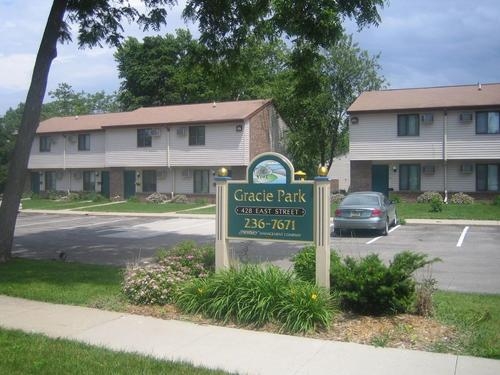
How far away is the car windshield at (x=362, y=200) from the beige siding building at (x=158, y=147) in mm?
15973

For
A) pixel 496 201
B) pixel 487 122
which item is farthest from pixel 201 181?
pixel 496 201

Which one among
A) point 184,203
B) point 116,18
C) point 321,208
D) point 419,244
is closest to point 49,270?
point 321,208

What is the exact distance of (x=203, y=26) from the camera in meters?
14.0

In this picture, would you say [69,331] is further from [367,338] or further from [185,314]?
[367,338]

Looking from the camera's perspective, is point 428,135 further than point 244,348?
Yes

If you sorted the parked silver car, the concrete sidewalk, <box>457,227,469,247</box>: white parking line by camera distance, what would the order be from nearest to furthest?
the concrete sidewalk < <box>457,227,469,247</box>: white parking line < the parked silver car

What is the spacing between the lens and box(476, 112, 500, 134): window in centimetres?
3108

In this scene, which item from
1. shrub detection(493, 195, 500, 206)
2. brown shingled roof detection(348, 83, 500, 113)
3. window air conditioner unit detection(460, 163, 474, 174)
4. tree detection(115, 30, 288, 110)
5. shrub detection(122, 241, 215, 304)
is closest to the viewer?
shrub detection(122, 241, 215, 304)

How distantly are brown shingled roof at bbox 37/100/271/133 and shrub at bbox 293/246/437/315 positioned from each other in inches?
1104

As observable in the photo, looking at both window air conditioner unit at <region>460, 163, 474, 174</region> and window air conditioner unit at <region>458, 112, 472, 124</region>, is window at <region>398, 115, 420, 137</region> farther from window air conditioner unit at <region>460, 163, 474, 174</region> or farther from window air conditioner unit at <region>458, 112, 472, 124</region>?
window air conditioner unit at <region>460, 163, 474, 174</region>

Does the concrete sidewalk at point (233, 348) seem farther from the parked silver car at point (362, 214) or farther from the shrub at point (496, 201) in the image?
the shrub at point (496, 201)

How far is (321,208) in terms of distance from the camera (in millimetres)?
7875

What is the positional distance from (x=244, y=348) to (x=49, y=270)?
6.55 m

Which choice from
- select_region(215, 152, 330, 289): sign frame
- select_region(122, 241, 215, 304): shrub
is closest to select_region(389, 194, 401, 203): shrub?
select_region(122, 241, 215, 304): shrub
